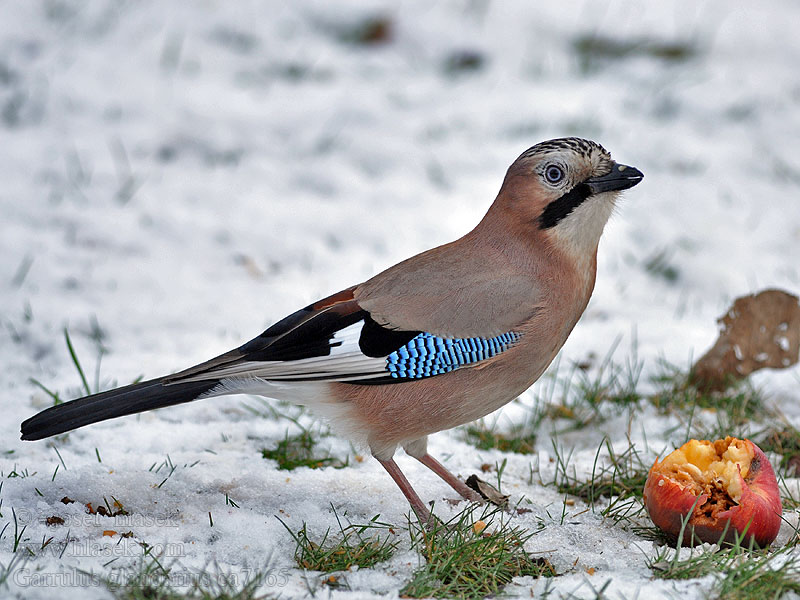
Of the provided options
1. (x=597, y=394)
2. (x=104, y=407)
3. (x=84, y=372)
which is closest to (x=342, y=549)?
(x=104, y=407)

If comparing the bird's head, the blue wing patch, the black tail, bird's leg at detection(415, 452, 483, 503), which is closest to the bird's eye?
the bird's head

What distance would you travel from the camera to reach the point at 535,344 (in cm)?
332

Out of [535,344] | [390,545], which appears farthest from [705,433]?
[390,545]

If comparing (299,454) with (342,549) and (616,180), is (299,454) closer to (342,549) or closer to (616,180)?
(342,549)

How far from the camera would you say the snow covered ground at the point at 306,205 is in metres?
3.37

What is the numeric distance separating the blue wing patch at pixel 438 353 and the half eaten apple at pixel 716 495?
0.68 metres

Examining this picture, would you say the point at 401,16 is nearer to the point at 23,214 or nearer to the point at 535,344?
the point at 23,214

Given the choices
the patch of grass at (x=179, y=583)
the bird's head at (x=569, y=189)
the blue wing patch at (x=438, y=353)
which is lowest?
the patch of grass at (x=179, y=583)

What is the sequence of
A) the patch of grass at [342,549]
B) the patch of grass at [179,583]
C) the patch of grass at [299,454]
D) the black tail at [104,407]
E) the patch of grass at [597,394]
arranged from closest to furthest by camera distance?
the patch of grass at [179,583]
the patch of grass at [342,549]
the black tail at [104,407]
the patch of grass at [299,454]
the patch of grass at [597,394]

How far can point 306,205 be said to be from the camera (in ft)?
21.0

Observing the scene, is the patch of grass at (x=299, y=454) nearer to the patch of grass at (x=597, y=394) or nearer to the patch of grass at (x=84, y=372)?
the patch of grass at (x=84, y=372)

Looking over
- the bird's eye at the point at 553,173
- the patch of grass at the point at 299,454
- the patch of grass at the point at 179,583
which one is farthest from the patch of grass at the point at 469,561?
the bird's eye at the point at 553,173

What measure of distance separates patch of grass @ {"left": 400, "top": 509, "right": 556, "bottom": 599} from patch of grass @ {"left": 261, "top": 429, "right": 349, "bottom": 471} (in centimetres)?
78

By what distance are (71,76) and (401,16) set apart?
3045mm
